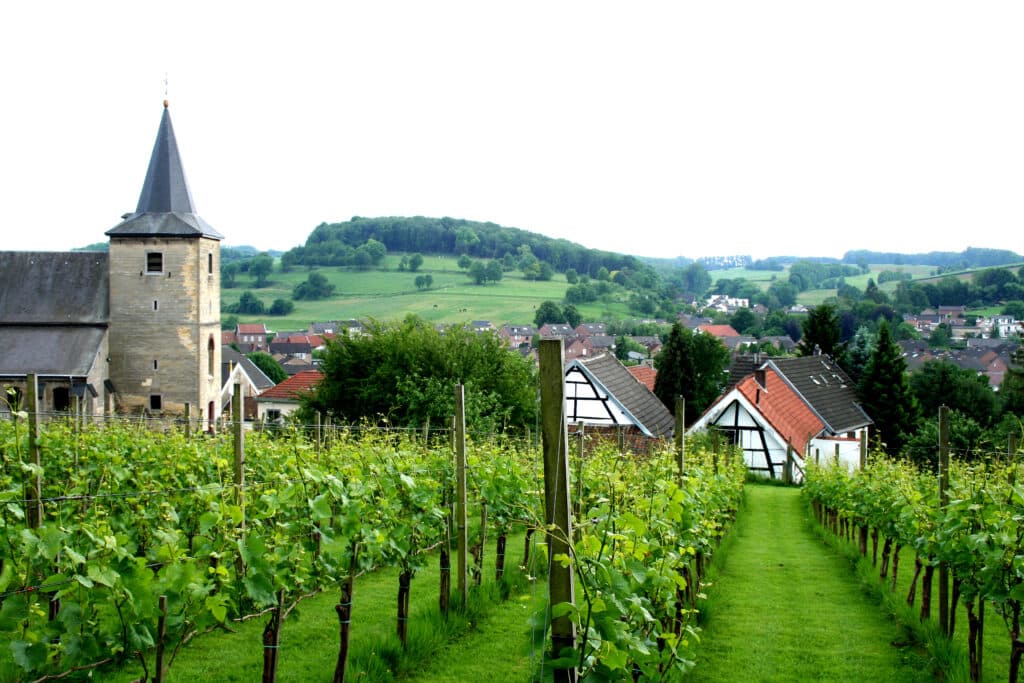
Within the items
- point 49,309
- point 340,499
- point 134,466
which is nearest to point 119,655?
point 340,499

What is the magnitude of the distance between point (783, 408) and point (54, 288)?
31.3m

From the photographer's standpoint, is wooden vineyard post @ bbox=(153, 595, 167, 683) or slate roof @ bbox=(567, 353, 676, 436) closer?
wooden vineyard post @ bbox=(153, 595, 167, 683)

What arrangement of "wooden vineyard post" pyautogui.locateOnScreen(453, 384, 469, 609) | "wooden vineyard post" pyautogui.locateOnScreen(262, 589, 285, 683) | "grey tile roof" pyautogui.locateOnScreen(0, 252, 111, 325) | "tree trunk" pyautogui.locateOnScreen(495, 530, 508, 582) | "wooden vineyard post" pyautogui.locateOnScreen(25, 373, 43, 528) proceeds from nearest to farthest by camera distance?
"wooden vineyard post" pyautogui.locateOnScreen(262, 589, 285, 683) → "wooden vineyard post" pyautogui.locateOnScreen(25, 373, 43, 528) → "wooden vineyard post" pyautogui.locateOnScreen(453, 384, 469, 609) → "tree trunk" pyautogui.locateOnScreen(495, 530, 508, 582) → "grey tile roof" pyautogui.locateOnScreen(0, 252, 111, 325)

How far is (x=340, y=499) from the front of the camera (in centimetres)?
629

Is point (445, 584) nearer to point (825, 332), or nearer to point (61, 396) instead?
point (61, 396)

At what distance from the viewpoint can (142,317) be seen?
129 ft

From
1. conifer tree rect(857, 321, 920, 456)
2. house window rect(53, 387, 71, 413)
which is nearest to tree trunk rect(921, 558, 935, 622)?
conifer tree rect(857, 321, 920, 456)

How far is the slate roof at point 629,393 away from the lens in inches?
1309

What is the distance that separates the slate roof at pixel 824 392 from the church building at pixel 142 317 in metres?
24.2

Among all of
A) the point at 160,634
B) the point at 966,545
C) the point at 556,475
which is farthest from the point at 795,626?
the point at 160,634

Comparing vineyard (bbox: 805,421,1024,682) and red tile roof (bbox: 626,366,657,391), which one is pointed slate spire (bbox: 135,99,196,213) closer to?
red tile roof (bbox: 626,366,657,391)

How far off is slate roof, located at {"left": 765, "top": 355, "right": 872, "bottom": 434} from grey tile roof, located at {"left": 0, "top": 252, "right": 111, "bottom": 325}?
94.7 ft

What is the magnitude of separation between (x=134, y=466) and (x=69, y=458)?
976 millimetres

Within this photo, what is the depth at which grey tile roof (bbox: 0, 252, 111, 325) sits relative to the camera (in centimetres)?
3981
